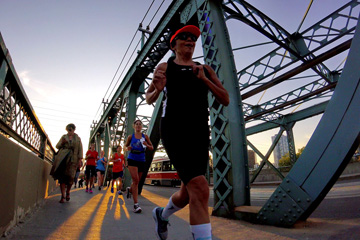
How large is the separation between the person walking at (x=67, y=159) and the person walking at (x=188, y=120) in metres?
Result: 4.16

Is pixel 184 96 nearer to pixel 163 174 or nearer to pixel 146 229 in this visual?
pixel 146 229

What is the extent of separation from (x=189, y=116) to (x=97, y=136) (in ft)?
84.0

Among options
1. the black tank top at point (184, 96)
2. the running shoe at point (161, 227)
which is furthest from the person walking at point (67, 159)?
the black tank top at point (184, 96)

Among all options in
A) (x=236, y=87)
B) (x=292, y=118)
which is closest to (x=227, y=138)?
(x=236, y=87)

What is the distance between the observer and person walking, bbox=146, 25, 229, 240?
5.21 ft

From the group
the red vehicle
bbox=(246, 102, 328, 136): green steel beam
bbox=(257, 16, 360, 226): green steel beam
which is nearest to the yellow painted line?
bbox=(257, 16, 360, 226): green steel beam

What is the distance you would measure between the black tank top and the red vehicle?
64.6 feet

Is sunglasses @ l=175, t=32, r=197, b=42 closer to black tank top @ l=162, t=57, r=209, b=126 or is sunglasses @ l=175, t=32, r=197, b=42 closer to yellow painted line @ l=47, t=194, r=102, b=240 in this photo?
black tank top @ l=162, t=57, r=209, b=126

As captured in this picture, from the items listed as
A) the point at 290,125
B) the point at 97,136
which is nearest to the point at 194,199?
the point at 290,125

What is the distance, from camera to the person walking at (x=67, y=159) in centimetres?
521

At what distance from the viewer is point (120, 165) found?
8.79m

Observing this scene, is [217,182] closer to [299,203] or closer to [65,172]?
[299,203]

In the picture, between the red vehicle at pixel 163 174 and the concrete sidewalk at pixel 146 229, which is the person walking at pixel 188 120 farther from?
the red vehicle at pixel 163 174

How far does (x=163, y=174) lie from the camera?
23.3 meters
